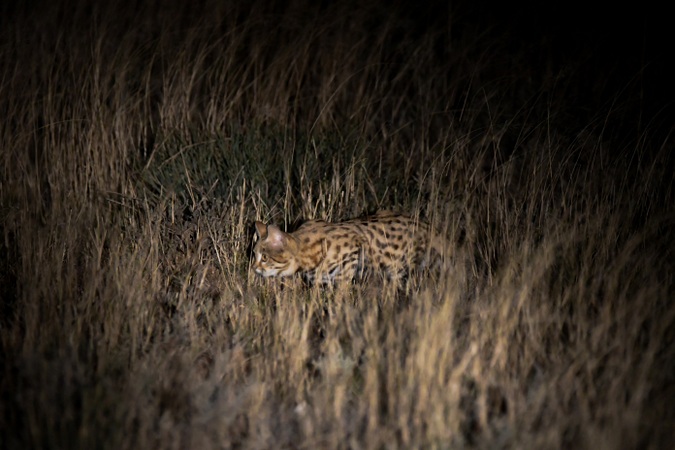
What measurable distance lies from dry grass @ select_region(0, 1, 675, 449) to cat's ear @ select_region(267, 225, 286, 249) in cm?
23

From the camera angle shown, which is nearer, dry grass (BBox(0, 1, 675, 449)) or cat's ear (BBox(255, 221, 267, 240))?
dry grass (BBox(0, 1, 675, 449))

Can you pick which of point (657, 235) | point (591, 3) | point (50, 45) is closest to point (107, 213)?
point (50, 45)

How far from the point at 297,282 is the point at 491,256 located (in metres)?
1.22

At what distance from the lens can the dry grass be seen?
3170 mm

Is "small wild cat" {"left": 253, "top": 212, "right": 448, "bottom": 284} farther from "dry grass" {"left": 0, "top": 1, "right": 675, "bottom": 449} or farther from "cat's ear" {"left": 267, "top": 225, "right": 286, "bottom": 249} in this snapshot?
"dry grass" {"left": 0, "top": 1, "right": 675, "bottom": 449}

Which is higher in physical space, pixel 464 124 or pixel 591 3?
pixel 591 3

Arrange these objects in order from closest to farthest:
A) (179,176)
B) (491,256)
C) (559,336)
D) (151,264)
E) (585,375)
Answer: (585,375) → (559,336) → (151,264) → (491,256) → (179,176)

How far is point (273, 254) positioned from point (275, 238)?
93 millimetres

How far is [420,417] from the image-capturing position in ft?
10.4

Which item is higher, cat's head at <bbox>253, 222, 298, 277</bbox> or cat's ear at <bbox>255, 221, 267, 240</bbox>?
cat's ear at <bbox>255, 221, 267, 240</bbox>

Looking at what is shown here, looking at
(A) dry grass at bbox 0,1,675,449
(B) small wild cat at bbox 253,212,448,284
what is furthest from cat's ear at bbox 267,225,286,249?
(A) dry grass at bbox 0,1,675,449

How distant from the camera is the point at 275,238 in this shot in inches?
183

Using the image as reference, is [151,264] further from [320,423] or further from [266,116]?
[266,116]

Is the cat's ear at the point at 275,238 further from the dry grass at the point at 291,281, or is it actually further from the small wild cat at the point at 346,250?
the dry grass at the point at 291,281
